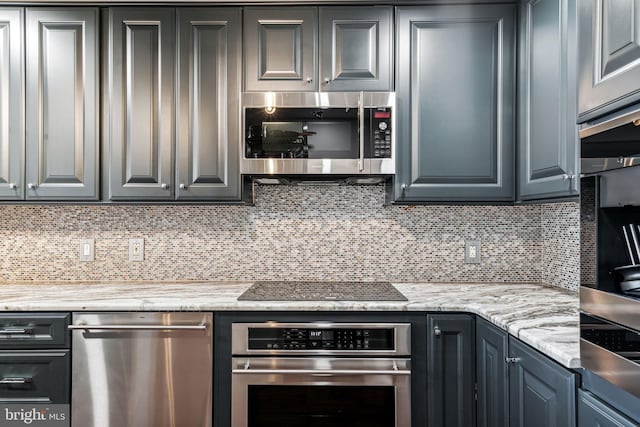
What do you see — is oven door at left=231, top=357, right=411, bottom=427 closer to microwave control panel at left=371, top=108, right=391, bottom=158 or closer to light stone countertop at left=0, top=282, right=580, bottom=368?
light stone countertop at left=0, top=282, right=580, bottom=368

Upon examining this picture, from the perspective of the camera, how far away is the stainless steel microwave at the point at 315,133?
6.63ft

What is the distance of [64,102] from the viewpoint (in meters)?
2.09

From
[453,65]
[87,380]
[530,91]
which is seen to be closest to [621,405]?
[530,91]

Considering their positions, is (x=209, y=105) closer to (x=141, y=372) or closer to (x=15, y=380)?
(x=141, y=372)

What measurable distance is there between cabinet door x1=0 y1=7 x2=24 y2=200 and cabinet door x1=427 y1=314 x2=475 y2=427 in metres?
2.03

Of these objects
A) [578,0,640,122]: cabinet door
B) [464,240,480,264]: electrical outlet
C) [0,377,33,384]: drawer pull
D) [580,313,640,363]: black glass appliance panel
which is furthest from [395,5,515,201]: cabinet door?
[0,377,33,384]: drawer pull

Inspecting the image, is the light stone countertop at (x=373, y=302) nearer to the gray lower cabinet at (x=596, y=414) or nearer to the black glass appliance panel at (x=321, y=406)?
the gray lower cabinet at (x=596, y=414)

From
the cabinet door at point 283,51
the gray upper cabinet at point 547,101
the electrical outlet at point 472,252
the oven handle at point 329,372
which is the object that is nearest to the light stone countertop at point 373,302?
the electrical outlet at point 472,252

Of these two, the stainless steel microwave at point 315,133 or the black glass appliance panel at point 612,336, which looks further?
the stainless steel microwave at point 315,133

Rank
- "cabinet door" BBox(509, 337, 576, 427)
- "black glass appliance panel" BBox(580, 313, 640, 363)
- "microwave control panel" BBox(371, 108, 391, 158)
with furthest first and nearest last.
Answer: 1. "microwave control panel" BBox(371, 108, 391, 158)
2. "cabinet door" BBox(509, 337, 576, 427)
3. "black glass appliance panel" BBox(580, 313, 640, 363)

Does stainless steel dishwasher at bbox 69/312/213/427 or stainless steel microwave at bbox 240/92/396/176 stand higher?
stainless steel microwave at bbox 240/92/396/176

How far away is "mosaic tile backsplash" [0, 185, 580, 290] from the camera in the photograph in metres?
2.38

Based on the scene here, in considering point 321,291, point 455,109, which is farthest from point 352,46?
point 321,291

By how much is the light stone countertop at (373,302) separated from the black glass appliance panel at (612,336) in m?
0.19
